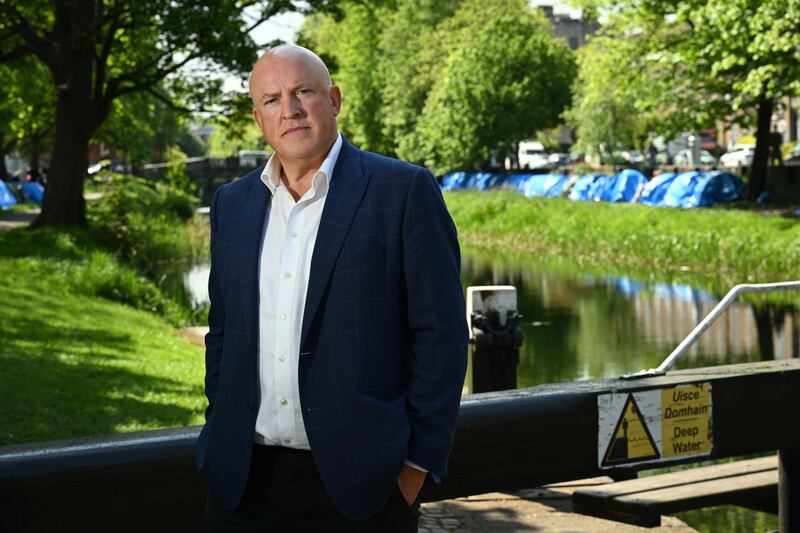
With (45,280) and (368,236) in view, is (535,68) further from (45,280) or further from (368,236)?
(368,236)

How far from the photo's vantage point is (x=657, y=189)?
42156 millimetres

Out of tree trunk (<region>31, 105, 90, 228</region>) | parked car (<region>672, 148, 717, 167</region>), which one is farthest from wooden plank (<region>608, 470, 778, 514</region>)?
parked car (<region>672, 148, 717, 167</region>)

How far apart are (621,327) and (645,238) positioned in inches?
462

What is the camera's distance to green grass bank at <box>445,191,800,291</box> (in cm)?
2753

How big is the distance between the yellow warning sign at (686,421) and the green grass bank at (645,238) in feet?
70.2

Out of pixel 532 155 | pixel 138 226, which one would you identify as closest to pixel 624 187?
pixel 138 226

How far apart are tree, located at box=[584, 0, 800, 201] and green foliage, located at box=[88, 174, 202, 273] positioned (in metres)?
12.0

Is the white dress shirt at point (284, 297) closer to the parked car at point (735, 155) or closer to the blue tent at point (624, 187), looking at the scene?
the blue tent at point (624, 187)

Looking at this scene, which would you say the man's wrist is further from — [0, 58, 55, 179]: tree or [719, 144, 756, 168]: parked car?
[719, 144, 756, 168]: parked car

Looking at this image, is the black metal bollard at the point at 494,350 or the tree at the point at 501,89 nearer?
the black metal bollard at the point at 494,350

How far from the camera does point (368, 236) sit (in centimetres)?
327

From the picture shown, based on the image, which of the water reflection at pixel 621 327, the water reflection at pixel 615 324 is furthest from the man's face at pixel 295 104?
the water reflection at pixel 615 324

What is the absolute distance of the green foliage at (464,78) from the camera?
58.2 metres

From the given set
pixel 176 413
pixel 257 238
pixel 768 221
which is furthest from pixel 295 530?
pixel 768 221
